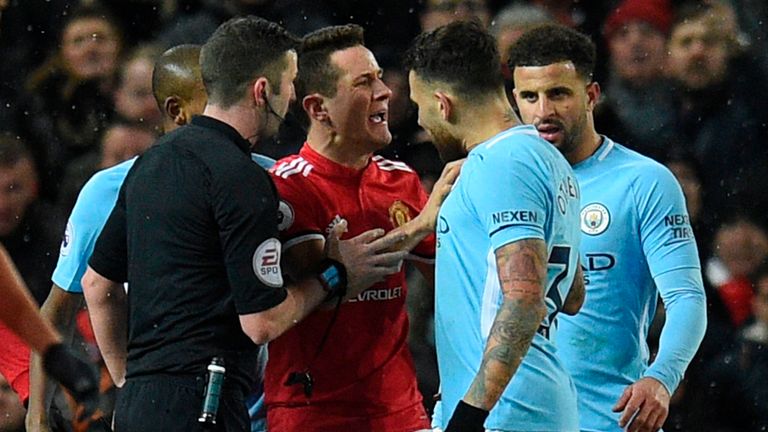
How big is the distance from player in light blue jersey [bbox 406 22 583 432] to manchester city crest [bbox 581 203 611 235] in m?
0.58

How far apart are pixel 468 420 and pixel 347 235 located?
954mm

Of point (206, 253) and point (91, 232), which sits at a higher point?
point (206, 253)

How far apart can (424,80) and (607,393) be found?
43.7 inches

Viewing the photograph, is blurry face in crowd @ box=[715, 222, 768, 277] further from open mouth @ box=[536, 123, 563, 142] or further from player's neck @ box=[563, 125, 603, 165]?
open mouth @ box=[536, 123, 563, 142]

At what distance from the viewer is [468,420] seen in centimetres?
344

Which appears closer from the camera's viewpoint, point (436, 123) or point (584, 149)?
point (436, 123)

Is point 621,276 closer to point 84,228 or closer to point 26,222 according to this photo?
point 84,228

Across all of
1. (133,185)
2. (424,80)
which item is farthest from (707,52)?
(133,185)

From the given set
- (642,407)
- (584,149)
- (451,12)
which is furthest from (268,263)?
(451,12)

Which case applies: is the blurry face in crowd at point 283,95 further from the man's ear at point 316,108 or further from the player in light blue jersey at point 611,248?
the player in light blue jersey at point 611,248

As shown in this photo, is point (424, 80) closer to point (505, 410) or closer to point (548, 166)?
point (548, 166)

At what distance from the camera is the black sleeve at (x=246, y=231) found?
3684 mm

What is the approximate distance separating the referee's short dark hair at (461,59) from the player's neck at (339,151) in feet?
1.63

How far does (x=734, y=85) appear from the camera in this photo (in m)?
6.90
